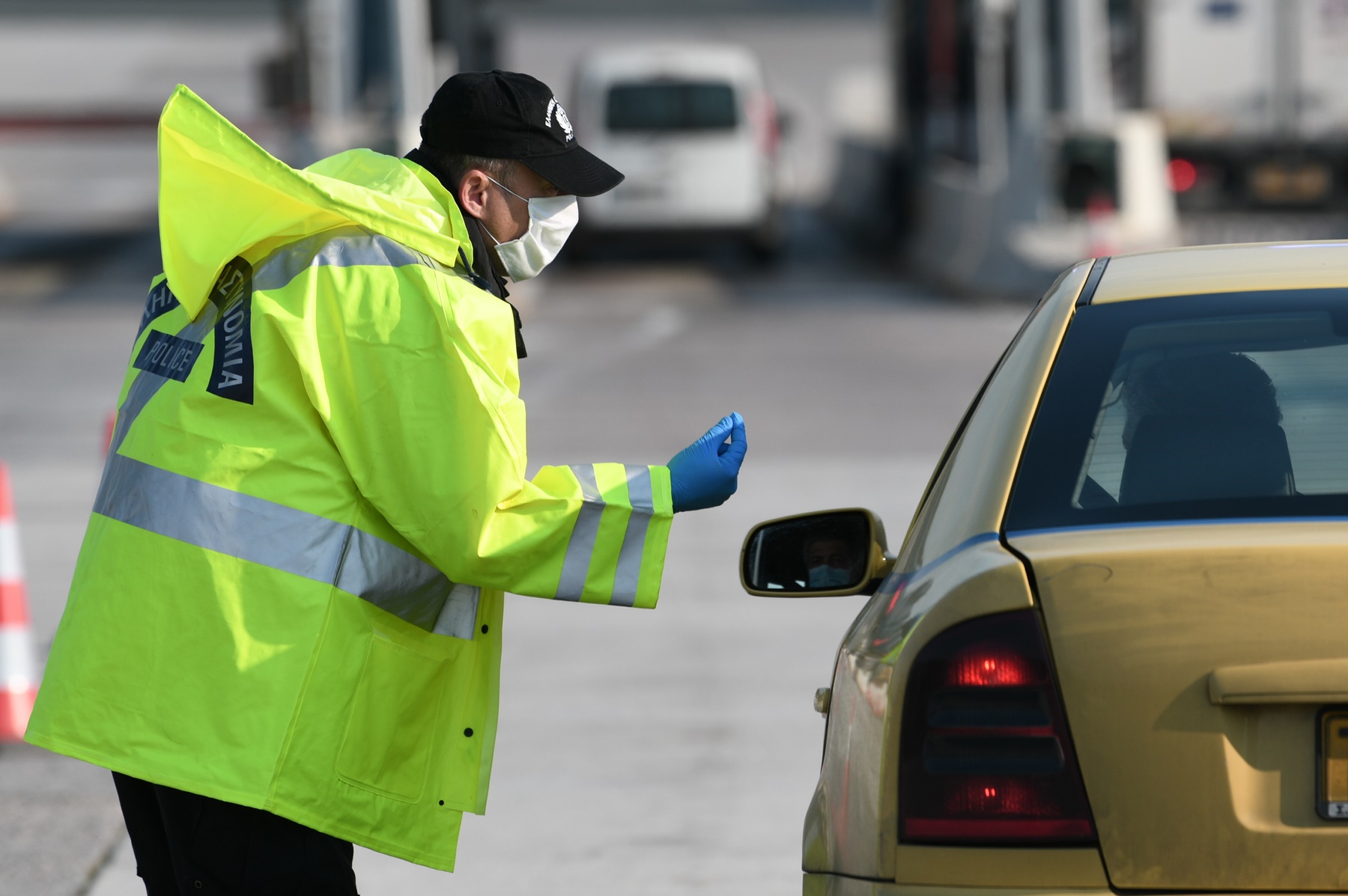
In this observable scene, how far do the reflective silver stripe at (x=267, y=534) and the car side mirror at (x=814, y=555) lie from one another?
58 cm

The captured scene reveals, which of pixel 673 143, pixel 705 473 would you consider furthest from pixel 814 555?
pixel 673 143

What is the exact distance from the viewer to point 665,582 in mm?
8273

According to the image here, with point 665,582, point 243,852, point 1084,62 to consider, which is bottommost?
point 665,582

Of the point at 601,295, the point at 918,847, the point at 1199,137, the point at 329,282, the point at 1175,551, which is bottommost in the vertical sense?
the point at 601,295

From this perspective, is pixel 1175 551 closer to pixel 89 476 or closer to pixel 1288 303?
pixel 1288 303

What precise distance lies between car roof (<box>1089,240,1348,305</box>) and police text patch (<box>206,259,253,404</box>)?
4.03 feet

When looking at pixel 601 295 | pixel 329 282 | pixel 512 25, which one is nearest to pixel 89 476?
pixel 329 282

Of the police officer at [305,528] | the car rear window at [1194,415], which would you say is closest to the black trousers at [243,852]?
the police officer at [305,528]

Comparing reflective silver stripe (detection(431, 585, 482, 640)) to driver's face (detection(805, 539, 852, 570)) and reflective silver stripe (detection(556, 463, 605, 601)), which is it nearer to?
reflective silver stripe (detection(556, 463, 605, 601))

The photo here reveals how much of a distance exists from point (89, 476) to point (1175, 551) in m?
9.32

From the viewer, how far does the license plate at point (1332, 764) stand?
2.24 meters

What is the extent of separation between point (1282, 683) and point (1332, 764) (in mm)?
117

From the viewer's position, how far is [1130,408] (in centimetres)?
285

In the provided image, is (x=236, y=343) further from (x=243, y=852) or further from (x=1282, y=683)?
(x=1282, y=683)
